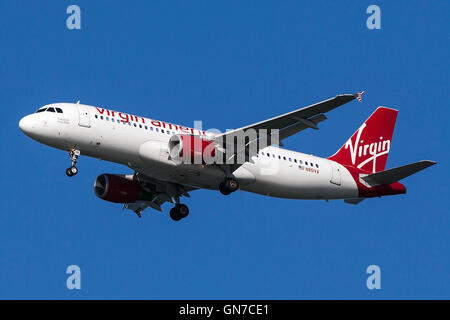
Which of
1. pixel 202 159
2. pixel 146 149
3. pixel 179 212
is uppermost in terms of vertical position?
pixel 146 149

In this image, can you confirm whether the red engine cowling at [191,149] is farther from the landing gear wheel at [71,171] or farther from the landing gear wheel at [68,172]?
the landing gear wheel at [68,172]

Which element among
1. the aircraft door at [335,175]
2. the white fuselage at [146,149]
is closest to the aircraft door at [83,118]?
Answer: the white fuselage at [146,149]

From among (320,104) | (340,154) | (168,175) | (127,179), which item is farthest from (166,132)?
(340,154)

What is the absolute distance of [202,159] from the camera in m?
43.2

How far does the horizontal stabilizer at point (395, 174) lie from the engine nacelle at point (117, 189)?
44.5ft

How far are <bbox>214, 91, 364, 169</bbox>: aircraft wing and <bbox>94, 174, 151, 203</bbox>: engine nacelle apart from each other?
6709 millimetres

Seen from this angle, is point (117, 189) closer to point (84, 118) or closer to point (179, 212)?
point (179, 212)

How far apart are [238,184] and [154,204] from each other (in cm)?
697

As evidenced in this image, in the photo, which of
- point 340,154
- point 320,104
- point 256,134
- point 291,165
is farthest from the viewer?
point 340,154

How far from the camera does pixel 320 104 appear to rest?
39531 millimetres

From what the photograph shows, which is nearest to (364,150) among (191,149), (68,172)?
(191,149)

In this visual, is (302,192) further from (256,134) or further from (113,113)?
(113,113)

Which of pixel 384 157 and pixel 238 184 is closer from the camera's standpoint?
pixel 238 184

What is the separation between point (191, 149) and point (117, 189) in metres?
6.88
